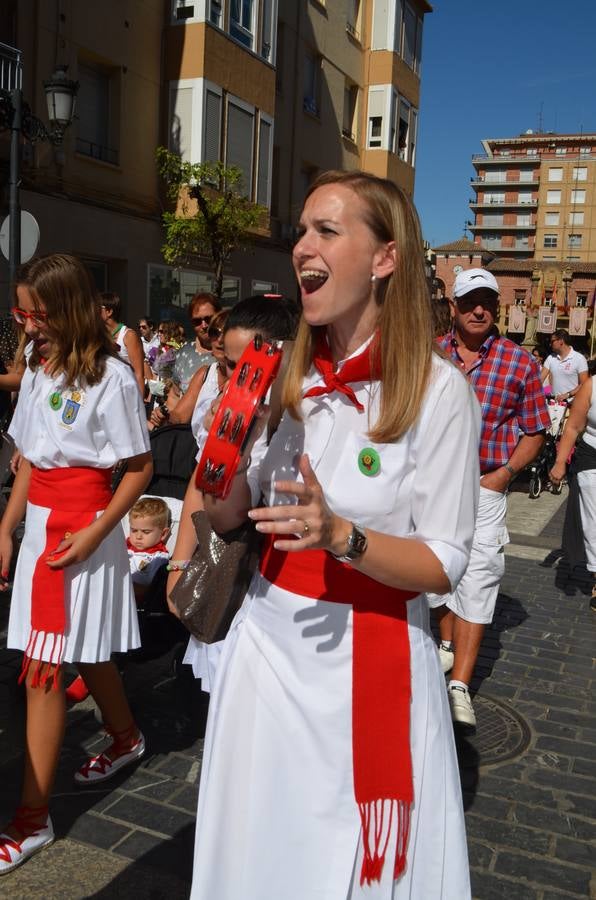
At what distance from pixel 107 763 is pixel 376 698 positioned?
85.3 inches

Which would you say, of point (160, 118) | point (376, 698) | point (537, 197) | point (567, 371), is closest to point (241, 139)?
point (160, 118)

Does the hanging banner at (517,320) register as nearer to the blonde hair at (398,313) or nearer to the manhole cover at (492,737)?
the manhole cover at (492,737)

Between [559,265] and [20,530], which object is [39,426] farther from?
[559,265]

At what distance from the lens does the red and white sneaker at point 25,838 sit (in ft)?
9.79

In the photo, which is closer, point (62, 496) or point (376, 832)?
point (376, 832)

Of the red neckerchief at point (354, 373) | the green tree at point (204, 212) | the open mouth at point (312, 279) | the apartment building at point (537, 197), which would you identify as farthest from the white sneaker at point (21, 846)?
the apartment building at point (537, 197)

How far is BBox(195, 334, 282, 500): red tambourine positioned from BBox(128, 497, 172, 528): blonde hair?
2839 millimetres

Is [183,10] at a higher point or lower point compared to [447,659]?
higher

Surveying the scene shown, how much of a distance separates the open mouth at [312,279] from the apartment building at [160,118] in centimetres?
1311

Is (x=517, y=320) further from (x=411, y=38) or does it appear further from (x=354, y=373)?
(x=354, y=373)

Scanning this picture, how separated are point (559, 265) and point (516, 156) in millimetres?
34959

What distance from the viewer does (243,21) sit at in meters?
20.6

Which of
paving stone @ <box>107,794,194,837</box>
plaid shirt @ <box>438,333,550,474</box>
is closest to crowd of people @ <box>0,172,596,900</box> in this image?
paving stone @ <box>107,794,194,837</box>

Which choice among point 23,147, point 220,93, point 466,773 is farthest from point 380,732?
point 220,93
